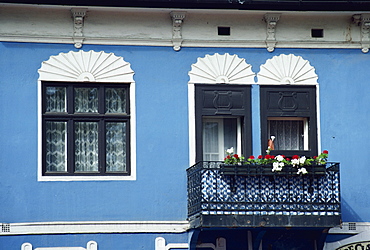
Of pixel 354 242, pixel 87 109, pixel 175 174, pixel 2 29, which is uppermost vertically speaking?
pixel 2 29

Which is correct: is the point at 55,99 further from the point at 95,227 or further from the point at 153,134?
the point at 95,227

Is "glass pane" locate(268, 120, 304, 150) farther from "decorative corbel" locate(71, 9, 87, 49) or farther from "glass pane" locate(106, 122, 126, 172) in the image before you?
"decorative corbel" locate(71, 9, 87, 49)

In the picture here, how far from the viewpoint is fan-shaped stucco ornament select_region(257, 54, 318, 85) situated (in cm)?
2280

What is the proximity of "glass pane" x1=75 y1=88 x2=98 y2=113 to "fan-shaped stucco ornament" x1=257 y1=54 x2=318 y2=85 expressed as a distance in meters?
3.58

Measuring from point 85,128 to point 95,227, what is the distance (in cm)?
214

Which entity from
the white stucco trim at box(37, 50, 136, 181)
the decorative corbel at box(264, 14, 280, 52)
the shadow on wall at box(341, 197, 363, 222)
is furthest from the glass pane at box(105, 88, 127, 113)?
the shadow on wall at box(341, 197, 363, 222)

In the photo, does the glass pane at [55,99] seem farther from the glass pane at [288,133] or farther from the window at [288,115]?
the glass pane at [288,133]

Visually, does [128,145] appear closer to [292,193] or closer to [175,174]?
[175,174]

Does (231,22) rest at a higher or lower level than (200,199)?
higher

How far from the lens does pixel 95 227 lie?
21.7m

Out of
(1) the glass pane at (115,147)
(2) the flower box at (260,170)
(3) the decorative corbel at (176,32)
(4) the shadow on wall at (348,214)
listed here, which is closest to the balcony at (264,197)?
(2) the flower box at (260,170)

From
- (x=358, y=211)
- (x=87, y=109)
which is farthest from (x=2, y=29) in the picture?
(x=358, y=211)

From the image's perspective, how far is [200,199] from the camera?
2095 cm

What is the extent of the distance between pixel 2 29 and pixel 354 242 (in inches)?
339
